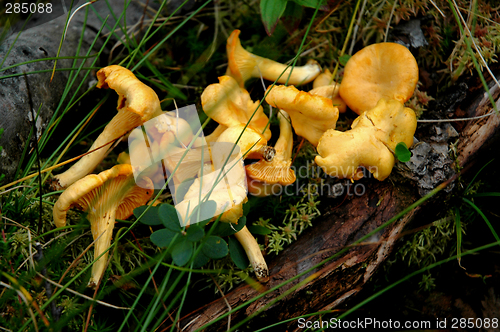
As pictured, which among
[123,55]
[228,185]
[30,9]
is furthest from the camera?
[30,9]

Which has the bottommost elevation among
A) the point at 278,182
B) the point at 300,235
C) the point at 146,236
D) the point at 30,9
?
the point at 300,235

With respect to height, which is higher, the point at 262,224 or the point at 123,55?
the point at 123,55

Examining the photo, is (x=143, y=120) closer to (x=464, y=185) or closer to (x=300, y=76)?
(x=300, y=76)

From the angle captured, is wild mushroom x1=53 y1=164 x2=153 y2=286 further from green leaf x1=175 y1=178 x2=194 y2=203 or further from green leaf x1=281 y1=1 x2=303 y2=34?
green leaf x1=281 y1=1 x2=303 y2=34

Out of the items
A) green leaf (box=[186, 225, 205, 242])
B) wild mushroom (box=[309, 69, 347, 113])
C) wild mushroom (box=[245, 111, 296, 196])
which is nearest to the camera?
green leaf (box=[186, 225, 205, 242])

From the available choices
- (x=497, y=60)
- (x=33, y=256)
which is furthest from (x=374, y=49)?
(x=33, y=256)

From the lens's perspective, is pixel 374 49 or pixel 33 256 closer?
pixel 33 256

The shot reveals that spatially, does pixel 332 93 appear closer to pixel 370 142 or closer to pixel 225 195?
pixel 370 142

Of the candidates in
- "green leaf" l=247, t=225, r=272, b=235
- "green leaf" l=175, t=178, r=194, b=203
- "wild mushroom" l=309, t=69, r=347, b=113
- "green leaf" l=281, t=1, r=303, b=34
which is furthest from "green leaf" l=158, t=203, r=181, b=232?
"green leaf" l=281, t=1, r=303, b=34
